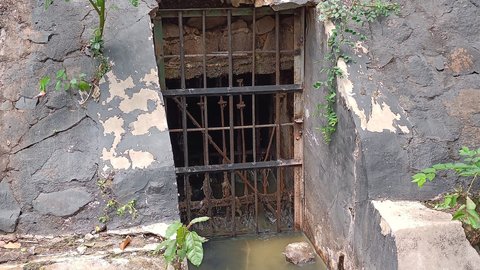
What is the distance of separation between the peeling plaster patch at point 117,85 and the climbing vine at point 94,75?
0.05 m

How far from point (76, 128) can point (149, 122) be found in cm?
38

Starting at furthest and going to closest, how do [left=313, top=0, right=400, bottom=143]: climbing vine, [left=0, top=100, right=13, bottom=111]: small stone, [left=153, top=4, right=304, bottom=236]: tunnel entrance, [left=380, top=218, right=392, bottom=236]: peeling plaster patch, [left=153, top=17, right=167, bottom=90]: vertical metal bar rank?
1. [left=153, top=4, right=304, bottom=236]: tunnel entrance
2. [left=153, top=17, right=167, bottom=90]: vertical metal bar
3. [left=313, top=0, right=400, bottom=143]: climbing vine
4. [left=0, top=100, right=13, bottom=111]: small stone
5. [left=380, top=218, right=392, bottom=236]: peeling plaster patch

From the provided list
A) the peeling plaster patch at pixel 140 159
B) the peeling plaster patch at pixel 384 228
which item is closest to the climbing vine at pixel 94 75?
the peeling plaster patch at pixel 140 159

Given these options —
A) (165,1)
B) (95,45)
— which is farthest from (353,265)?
(165,1)

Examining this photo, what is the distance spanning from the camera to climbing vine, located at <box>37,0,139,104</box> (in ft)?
9.27

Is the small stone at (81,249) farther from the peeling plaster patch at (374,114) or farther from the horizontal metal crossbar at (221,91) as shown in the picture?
the peeling plaster patch at (374,114)

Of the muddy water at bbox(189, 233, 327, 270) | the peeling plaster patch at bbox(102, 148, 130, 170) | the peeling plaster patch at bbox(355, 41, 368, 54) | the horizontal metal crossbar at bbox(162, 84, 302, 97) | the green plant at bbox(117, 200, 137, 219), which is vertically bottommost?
the muddy water at bbox(189, 233, 327, 270)

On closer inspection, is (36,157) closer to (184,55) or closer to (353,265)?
(184,55)

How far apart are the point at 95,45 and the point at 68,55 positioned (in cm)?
17

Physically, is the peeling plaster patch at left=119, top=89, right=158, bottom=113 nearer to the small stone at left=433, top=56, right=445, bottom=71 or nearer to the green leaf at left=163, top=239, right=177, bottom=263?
the green leaf at left=163, top=239, right=177, bottom=263

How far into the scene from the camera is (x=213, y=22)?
150 inches

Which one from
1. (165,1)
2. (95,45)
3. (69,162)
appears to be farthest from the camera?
(165,1)

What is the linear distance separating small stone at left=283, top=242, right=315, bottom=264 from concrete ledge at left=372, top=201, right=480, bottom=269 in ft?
3.48

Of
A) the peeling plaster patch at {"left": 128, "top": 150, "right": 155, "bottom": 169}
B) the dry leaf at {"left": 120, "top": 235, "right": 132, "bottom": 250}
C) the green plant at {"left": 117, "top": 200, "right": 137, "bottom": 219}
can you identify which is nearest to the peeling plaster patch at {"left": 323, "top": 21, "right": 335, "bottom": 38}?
the peeling plaster patch at {"left": 128, "top": 150, "right": 155, "bottom": 169}
